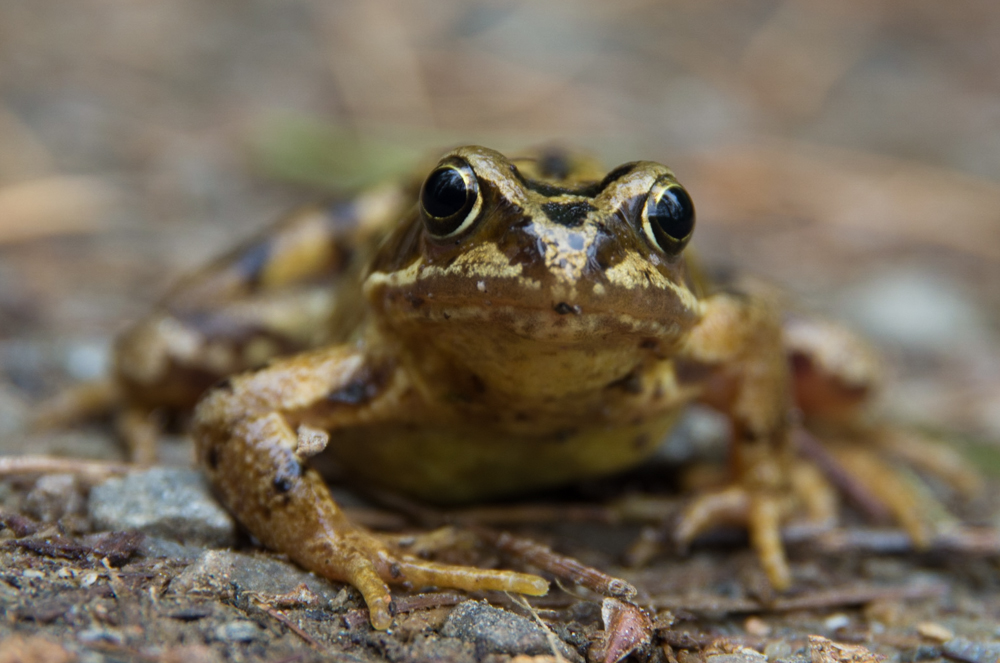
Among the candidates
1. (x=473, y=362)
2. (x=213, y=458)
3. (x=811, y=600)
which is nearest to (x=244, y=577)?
(x=213, y=458)

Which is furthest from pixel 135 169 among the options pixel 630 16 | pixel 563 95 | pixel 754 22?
pixel 754 22

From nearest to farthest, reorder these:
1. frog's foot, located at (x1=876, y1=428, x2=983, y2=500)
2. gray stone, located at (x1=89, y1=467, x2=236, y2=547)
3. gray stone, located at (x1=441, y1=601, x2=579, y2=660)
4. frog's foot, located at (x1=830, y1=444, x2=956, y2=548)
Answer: gray stone, located at (x1=441, y1=601, x2=579, y2=660) < gray stone, located at (x1=89, y1=467, x2=236, y2=547) < frog's foot, located at (x1=830, y1=444, x2=956, y2=548) < frog's foot, located at (x1=876, y1=428, x2=983, y2=500)

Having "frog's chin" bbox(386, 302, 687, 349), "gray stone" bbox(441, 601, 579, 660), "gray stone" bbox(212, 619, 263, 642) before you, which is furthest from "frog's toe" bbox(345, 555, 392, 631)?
"frog's chin" bbox(386, 302, 687, 349)

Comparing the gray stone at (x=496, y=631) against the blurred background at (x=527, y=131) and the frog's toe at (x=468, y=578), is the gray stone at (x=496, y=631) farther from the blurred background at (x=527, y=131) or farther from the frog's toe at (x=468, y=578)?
the blurred background at (x=527, y=131)

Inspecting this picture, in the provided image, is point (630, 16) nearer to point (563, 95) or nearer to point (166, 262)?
point (563, 95)

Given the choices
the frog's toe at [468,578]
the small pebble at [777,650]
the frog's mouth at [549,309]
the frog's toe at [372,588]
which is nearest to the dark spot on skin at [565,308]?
the frog's mouth at [549,309]

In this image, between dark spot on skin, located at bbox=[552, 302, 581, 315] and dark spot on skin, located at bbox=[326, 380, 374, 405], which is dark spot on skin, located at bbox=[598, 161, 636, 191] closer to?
dark spot on skin, located at bbox=[552, 302, 581, 315]
